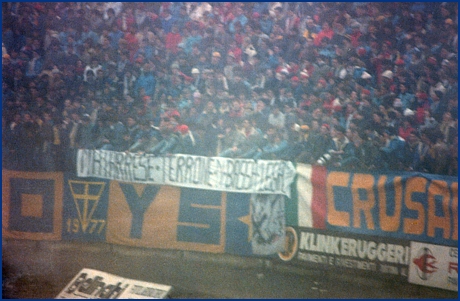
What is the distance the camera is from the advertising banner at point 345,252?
6359 millimetres

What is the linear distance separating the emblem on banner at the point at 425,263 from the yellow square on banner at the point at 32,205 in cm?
559

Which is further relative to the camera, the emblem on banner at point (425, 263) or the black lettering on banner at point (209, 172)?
the black lettering on banner at point (209, 172)

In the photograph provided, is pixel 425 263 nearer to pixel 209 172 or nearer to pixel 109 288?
pixel 209 172

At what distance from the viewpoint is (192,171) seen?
24.0 feet

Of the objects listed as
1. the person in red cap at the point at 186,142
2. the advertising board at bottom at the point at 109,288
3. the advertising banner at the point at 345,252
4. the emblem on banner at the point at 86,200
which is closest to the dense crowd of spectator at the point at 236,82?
the person in red cap at the point at 186,142

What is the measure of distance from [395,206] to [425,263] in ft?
2.48

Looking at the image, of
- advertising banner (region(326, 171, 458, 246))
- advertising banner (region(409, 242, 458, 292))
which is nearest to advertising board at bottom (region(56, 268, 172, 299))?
advertising banner (region(326, 171, 458, 246))

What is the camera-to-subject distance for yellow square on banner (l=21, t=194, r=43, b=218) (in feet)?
26.5

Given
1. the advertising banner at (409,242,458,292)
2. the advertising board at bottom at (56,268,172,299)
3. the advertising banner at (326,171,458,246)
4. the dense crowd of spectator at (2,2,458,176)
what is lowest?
the advertising board at bottom at (56,268,172,299)

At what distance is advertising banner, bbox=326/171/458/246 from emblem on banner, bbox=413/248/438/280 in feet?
0.51

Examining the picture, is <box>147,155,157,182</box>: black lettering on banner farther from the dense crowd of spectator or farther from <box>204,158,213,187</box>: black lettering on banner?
<box>204,158,213,187</box>: black lettering on banner

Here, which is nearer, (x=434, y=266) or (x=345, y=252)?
(x=434, y=266)

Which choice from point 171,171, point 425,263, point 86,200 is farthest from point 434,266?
point 86,200

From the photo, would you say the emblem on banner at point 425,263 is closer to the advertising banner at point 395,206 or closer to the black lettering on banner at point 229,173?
the advertising banner at point 395,206
